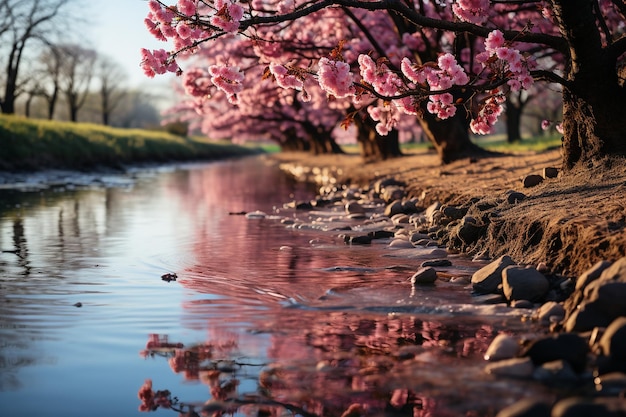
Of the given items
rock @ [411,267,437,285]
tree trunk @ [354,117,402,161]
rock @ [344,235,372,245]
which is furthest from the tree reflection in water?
tree trunk @ [354,117,402,161]

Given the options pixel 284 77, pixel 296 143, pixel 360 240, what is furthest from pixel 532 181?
pixel 296 143

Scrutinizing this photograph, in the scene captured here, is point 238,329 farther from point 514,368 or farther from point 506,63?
point 506,63

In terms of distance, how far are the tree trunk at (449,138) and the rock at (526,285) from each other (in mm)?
12341

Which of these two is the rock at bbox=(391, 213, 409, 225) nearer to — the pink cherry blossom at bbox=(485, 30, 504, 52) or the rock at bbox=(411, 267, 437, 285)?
the pink cherry blossom at bbox=(485, 30, 504, 52)

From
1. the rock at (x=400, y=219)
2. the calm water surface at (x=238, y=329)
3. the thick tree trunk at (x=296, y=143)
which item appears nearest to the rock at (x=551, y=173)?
the rock at (x=400, y=219)

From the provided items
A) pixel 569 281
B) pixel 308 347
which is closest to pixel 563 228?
pixel 569 281

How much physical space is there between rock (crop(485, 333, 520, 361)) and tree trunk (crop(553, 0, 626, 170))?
503 cm

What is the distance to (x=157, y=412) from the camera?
3855 mm

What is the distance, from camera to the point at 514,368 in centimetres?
422

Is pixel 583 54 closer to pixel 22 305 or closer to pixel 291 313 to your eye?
pixel 291 313

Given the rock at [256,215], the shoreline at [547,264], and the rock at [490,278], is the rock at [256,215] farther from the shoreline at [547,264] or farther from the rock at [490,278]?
the rock at [490,278]

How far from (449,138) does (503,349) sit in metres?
14.1

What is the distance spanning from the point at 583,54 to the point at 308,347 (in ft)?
17.9

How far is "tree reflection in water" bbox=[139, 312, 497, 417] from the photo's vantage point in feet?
12.8
